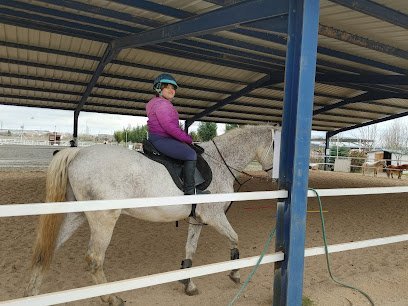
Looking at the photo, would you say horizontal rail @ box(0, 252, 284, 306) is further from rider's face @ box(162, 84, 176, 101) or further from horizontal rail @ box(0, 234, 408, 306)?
rider's face @ box(162, 84, 176, 101)

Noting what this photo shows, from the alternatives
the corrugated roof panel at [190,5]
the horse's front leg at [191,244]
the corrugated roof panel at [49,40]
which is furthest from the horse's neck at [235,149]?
the corrugated roof panel at [49,40]

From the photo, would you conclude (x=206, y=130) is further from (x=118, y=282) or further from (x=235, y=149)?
(x=118, y=282)

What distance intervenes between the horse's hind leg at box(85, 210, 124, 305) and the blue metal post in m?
1.57

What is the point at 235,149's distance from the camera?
441 centimetres

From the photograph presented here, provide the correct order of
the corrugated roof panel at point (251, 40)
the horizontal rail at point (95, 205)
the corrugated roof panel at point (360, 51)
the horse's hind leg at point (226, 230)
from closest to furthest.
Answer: the horizontal rail at point (95, 205), the horse's hind leg at point (226, 230), the corrugated roof panel at point (251, 40), the corrugated roof panel at point (360, 51)

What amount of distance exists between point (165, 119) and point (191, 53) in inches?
224

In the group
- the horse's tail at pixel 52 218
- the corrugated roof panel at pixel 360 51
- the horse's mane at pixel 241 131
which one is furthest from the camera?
the corrugated roof panel at pixel 360 51

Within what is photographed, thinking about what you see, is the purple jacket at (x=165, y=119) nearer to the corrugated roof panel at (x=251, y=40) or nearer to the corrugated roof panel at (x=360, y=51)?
the corrugated roof panel at (x=251, y=40)

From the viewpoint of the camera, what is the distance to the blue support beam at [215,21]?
10.5 ft

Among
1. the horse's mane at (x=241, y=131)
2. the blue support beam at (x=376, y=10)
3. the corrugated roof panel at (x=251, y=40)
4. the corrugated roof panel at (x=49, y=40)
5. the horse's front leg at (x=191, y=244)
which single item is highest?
the corrugated roof panel at (x=251, y=40)

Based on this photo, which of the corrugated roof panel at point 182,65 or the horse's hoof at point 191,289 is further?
the corrugated roof panel at point 182,65

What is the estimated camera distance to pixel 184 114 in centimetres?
1650

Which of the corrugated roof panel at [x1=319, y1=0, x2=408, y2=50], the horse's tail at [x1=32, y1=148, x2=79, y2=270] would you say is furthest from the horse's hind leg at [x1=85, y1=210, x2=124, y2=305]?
the corrugated roof panel at [x1=319, y1=0, x2=408, y2=50]

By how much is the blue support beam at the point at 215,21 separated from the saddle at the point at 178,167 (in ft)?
5.06
